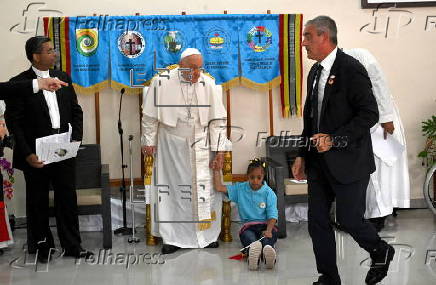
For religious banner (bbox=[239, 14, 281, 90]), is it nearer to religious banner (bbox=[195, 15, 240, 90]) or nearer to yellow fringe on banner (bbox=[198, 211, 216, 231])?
religious banner (bbox=[195, 15, 240, 90])

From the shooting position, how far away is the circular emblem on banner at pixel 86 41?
236 inches

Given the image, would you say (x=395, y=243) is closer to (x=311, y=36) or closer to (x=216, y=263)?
(x=216, y=263)

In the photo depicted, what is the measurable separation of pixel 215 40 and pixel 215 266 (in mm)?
2457

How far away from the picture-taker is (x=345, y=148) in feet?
11.8

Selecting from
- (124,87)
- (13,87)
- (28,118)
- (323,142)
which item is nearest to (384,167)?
(323,142)

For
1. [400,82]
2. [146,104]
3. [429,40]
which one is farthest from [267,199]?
[429,40]

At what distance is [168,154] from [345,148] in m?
2.11

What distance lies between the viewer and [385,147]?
5562 millimetres

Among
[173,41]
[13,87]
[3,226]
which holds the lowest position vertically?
[3,226]

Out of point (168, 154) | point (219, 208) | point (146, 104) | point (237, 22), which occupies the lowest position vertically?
point (219, 208)

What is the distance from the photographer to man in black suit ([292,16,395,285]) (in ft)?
11.7

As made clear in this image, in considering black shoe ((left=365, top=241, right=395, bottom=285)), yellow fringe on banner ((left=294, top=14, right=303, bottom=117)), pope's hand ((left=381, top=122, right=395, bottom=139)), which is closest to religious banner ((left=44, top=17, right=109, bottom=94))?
yellow fringe on banner ((left=294, top=14, right=303, bottom=117))

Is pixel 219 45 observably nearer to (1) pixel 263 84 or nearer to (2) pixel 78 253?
(1) pixel 263 84

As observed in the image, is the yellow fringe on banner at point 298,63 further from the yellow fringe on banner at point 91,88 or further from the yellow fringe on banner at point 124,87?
the yellow fringe on banner at point 91,88
